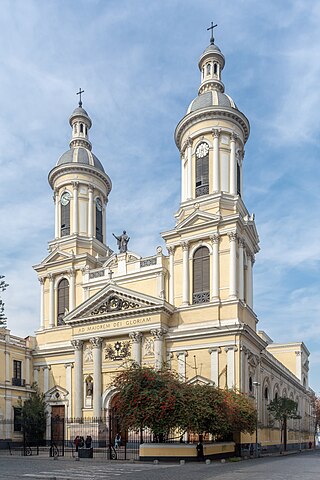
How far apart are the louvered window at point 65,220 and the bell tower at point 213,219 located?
1162cm

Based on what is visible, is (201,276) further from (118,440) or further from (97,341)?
(118,440)

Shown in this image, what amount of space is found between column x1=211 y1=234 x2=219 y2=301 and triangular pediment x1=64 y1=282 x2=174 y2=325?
346cm

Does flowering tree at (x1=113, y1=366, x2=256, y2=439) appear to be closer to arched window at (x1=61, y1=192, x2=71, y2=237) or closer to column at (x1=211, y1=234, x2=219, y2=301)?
column at (x1=211, y1=234, x2=219, y2=301)

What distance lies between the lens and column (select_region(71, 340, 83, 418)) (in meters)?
42.3

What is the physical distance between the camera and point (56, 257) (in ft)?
162

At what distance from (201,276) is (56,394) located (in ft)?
52.9

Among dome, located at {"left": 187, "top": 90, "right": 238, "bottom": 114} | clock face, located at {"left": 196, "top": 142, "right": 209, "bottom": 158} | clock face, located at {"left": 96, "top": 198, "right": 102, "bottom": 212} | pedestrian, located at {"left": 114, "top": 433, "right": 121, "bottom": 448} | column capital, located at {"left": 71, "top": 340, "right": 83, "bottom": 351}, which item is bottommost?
pedestrian, located at {"left": 114, "top": 433, "right": 121, "bottom": 448}

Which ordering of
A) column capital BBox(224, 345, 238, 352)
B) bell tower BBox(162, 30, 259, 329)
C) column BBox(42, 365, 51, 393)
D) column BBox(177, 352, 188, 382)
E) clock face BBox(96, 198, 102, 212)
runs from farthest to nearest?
clock face BBox(96, 198, 102, 212), column BBox(42, 365, 51, 393), bell tower BBox(162, 30, 259, 329), column BBox(177, 352, 188, 382), column capital BBox(224, 345, 238, 352)

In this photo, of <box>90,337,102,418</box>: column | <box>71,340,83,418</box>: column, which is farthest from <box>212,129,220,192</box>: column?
<box>71,340,83,418</box>: column

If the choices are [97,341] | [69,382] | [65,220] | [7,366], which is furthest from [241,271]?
[7,366]

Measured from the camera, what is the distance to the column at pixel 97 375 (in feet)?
135

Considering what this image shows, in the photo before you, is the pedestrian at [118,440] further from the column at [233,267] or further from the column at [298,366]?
the column at [298,366]

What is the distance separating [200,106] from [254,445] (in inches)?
1014

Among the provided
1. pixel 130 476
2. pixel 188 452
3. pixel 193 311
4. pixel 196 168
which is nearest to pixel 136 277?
pixel 193 311
